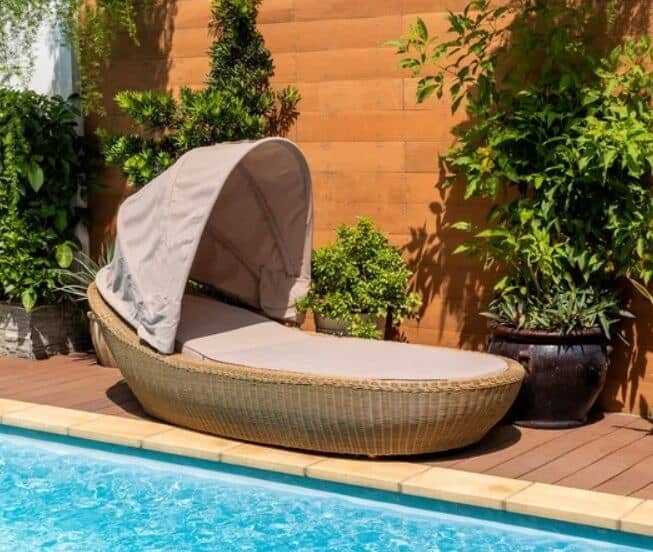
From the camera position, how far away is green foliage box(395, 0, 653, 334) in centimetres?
617

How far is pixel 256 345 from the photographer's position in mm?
6434

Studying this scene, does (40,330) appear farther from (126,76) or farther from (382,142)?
(382,142)

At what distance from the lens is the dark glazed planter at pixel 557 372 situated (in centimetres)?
621

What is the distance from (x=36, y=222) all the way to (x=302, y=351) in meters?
2.98

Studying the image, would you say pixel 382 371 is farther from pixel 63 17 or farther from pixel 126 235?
pixel 63 17

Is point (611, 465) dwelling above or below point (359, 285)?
below

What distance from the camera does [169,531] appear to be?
17.3 feet

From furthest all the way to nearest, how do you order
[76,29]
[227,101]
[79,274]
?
[79,274] < [76,29] < [227,101]

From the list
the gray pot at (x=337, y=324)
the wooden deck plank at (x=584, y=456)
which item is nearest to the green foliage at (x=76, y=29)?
the gray pot at (x=337, y=324)

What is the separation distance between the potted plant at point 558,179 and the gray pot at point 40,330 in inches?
127

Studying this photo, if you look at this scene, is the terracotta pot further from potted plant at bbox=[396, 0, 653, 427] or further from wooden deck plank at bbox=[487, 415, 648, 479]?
wooden deck plank at bbox=[487, 415, 648, 479]

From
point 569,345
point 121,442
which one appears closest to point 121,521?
point 121,442

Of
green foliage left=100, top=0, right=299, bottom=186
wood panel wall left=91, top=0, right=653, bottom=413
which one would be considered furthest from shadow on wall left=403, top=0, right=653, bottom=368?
green foliage left=100, top=0, right=299, bottom=186

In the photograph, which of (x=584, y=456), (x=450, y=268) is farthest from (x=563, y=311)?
(x=450, y=268)
